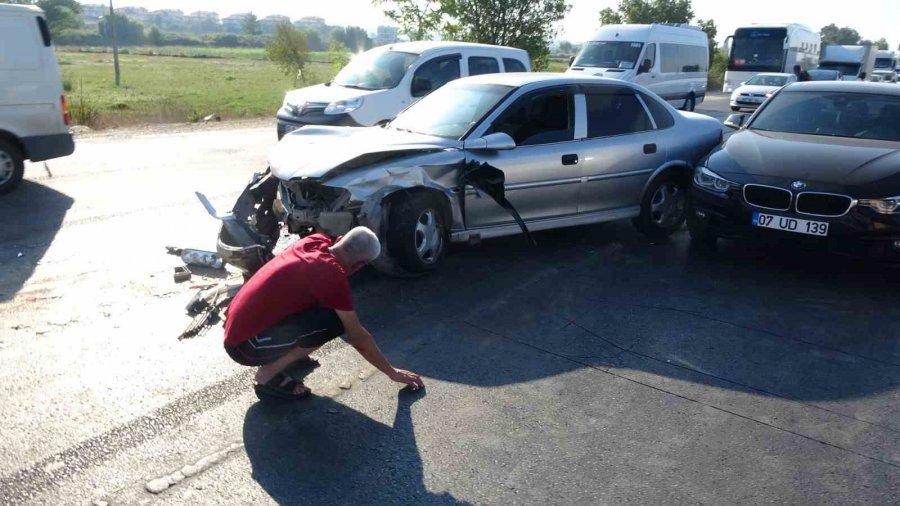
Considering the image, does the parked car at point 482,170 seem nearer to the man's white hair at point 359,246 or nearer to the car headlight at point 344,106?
the man's white hair at point 359,246

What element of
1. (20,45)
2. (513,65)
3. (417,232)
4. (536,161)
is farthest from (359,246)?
(513,65)

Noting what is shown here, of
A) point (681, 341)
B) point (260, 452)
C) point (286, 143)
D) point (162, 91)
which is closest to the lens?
point (260, 452)

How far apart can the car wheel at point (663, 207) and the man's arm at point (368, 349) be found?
4.17 meters

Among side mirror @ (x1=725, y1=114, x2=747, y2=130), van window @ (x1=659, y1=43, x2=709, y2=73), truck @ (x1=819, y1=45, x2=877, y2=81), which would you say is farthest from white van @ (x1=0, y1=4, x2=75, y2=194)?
truck @ (x1=819, y1=45, x2=877, y2=81)

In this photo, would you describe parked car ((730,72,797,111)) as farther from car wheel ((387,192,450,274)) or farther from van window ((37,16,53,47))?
van window ((37,16,53,47))

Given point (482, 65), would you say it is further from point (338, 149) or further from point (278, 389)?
point (278, 389)

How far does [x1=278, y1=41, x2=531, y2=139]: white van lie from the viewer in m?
11.8

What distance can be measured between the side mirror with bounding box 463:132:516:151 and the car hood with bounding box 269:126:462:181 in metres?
0.12

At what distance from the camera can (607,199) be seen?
754 cm

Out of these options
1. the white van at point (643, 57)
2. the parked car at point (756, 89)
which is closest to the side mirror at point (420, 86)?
the white van at point (643, 57)

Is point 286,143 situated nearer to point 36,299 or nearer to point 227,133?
point 36,299

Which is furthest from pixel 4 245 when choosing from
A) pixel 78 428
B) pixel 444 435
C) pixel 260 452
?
pixel 444 435

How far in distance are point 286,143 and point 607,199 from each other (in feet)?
10.4

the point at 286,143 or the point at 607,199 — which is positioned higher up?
the point at 286,143
